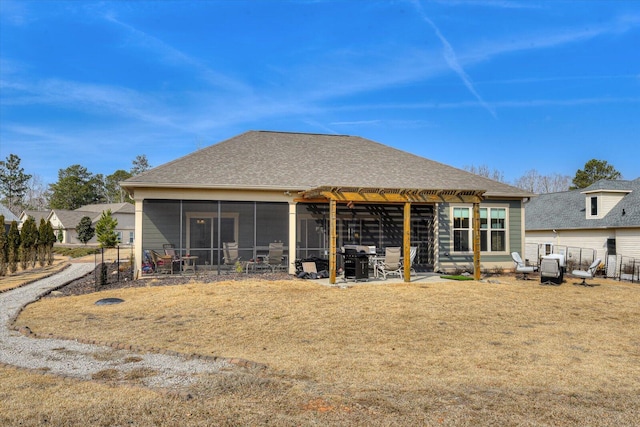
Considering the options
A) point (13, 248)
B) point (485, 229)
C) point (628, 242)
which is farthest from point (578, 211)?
point (13, 248)

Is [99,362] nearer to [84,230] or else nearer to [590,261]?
[590,261]

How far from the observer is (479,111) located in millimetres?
29422

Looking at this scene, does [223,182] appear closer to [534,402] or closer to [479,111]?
[534,402]

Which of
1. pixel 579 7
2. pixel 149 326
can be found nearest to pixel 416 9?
pixel 579 7

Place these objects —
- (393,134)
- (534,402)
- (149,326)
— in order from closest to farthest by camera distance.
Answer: (534,402), (149,326), (393,134)

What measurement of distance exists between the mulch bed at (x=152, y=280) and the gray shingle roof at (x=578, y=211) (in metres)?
16.6

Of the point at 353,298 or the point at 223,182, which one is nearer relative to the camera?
the point at 353,298

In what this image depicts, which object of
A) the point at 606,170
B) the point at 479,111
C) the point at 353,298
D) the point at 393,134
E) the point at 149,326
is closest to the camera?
the point at 149,326

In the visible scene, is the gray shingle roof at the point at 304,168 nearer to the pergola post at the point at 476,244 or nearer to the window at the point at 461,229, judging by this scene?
the window at the point at 461,229

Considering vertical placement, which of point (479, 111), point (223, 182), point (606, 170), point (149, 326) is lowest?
point (149, 326)

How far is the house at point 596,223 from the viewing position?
20203 millimetres

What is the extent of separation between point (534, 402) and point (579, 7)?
49.3 ft

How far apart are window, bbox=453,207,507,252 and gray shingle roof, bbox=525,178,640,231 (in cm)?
720

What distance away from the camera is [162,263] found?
591 inches
